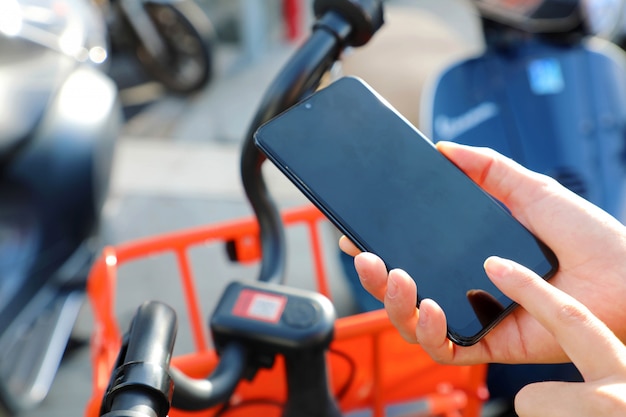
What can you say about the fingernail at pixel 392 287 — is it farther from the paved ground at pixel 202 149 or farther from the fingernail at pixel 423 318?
the paved ground at pixel 202 149

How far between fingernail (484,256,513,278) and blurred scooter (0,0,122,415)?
102cm

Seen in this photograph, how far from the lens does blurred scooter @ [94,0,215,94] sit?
9.29ft

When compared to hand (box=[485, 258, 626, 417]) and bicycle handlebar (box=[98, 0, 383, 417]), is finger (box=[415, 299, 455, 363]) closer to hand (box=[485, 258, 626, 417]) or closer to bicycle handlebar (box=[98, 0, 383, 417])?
hand (box=[485, 258, 626, 417])

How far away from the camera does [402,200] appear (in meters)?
0.74

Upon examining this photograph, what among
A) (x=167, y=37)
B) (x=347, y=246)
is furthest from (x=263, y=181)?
(x=167, y=37)

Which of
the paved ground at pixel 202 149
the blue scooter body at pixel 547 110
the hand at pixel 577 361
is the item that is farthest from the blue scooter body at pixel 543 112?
the hand at pixel 577 361

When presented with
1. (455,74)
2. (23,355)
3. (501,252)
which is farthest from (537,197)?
(23,355)

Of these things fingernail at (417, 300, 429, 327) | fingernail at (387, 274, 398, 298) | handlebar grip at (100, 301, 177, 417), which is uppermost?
fingernail at (387, 274, 398, 298)

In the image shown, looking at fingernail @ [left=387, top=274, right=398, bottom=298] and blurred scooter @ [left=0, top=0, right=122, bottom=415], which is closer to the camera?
fingernail @ [left=387, top=274, right=398, bottom=298]

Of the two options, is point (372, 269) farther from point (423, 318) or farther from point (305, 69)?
point (305, 69)

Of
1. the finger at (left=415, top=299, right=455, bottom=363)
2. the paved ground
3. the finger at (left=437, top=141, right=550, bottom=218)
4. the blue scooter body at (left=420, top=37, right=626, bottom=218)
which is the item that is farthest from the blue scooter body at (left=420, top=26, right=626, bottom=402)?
the finger at (left=415, top=299, right=455, bottom=363)

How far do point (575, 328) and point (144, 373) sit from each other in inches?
14.0

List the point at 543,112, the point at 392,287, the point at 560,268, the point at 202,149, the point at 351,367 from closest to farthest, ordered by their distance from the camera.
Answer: the point at 392,287
the point at 560,268
the point at 351,367
the point at 543,112
the point at 202,149

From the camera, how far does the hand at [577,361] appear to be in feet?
1.74
